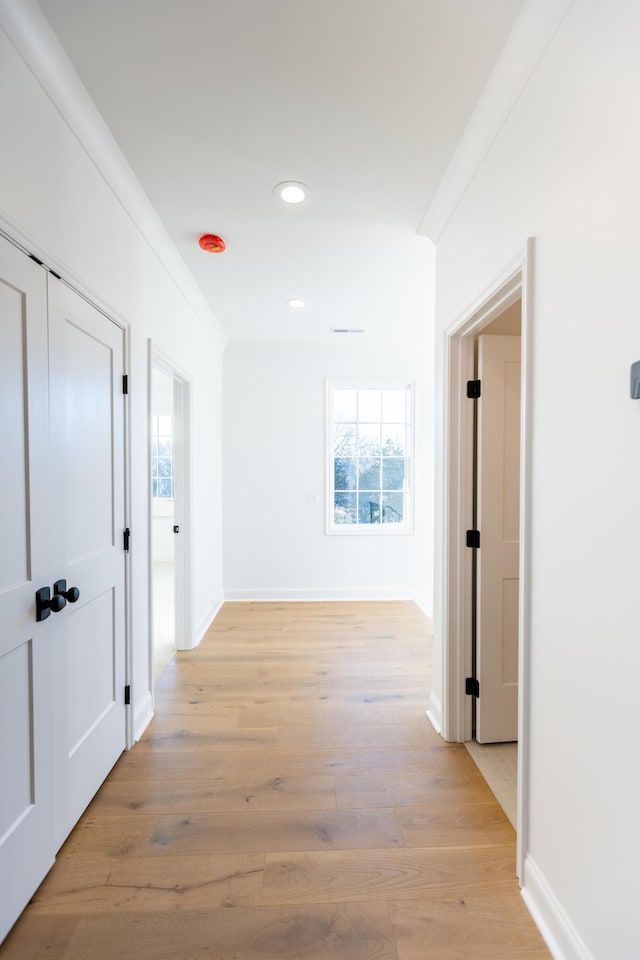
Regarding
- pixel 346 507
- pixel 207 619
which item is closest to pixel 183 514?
pixel 207 619

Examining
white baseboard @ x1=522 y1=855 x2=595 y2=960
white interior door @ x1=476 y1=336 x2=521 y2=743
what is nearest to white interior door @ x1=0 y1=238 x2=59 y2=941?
white baseboard @ x1=522 y1=855 x2=595 y2=960

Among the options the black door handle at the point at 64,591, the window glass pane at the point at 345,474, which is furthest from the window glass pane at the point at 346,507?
the black door handle at the point at 64,591

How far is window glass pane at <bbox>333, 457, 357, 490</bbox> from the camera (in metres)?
4.64

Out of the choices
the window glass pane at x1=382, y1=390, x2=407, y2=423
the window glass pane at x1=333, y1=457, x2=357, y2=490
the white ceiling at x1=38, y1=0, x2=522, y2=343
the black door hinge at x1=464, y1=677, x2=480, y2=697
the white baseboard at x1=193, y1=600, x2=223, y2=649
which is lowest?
the white baseboard at x1=193, y1=600, x2=223, y2=649

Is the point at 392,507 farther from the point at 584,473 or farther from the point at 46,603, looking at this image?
the point at 46,603

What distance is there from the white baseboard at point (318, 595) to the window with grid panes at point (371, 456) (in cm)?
68

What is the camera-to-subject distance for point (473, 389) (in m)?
2.09

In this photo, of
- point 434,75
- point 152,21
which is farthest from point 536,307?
point 152,21

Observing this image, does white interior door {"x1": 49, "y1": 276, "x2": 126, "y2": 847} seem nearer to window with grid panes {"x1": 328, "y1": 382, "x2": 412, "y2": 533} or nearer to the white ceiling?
the white ceiling

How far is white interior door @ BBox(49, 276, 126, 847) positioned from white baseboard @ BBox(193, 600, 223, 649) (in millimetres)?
1355

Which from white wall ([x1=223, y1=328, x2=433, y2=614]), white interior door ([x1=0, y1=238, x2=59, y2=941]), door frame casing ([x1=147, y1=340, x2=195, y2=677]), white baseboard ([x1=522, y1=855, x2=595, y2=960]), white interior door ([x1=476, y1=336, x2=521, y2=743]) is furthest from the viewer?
white wall ([x1=223, y1=328, x2=433, y2=614])

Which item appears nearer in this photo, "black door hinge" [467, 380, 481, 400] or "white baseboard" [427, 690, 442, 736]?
"black door hinge" [467, 380, 481, 400]

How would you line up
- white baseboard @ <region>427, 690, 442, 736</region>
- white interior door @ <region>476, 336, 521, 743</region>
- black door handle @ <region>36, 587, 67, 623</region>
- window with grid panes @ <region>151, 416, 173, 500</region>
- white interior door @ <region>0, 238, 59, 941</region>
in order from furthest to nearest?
1. window with grid panes @ <region>151, 416, 173, 500</region>
2. white baseboard @ <region>427, 690, 442, 736</region>
3. white interior door @ <region>476, 336, 521, 743</region>
4. black door handle @ <region>36, 587, 67, 623</region>
5. white interior door @ <region>0, 238, 59, 941</region>

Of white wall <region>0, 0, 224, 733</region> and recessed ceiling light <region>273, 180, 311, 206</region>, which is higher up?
recessed ceiling light <region>273, 180, 311, 206</region>
